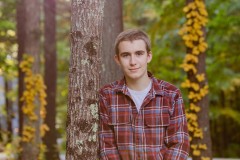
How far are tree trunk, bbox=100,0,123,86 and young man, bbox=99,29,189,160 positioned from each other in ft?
6.91

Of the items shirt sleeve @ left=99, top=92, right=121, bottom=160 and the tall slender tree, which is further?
the tall slender tree

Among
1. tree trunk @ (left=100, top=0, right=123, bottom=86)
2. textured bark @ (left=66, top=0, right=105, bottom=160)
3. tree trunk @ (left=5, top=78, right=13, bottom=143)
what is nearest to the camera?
textured bark @ (left=66, top=0, right=105, bottom=160)

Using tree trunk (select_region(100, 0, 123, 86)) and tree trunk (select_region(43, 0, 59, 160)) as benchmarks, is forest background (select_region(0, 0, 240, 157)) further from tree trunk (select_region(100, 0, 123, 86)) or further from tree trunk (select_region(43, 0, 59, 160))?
tree trunk (select_region(100, 0, 123, 86))

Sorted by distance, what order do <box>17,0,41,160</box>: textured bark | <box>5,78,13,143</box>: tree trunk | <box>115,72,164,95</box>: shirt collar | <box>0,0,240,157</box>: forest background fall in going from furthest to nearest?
<box>5,78,13,143</box>: tree trunk
<box>0,0,240,157</box>: forest background
<box>17,0,41,160</box>: textured bark
<box>115,72,164,95</box>: shirt collar

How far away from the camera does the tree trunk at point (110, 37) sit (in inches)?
220

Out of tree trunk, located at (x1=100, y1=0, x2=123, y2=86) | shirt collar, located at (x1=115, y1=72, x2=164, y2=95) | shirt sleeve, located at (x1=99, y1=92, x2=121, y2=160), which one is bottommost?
shirt sleeve, located at (x1=99, y1=92, x2=121, y2=160)

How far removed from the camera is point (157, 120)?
10.9 ft

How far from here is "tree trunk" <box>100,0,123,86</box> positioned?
5582mm

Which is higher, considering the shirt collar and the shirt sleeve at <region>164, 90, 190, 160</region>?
the shirt collar

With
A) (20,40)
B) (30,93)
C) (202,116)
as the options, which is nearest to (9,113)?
(20,40)

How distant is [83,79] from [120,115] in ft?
1.31

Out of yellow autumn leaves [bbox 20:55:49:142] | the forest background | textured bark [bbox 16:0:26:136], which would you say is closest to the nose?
the forest background

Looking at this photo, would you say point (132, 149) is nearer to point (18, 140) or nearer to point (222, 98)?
point (18, 140)

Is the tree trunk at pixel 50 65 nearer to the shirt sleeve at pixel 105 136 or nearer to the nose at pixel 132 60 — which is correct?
the shirt sleeve at pixel 105 136
